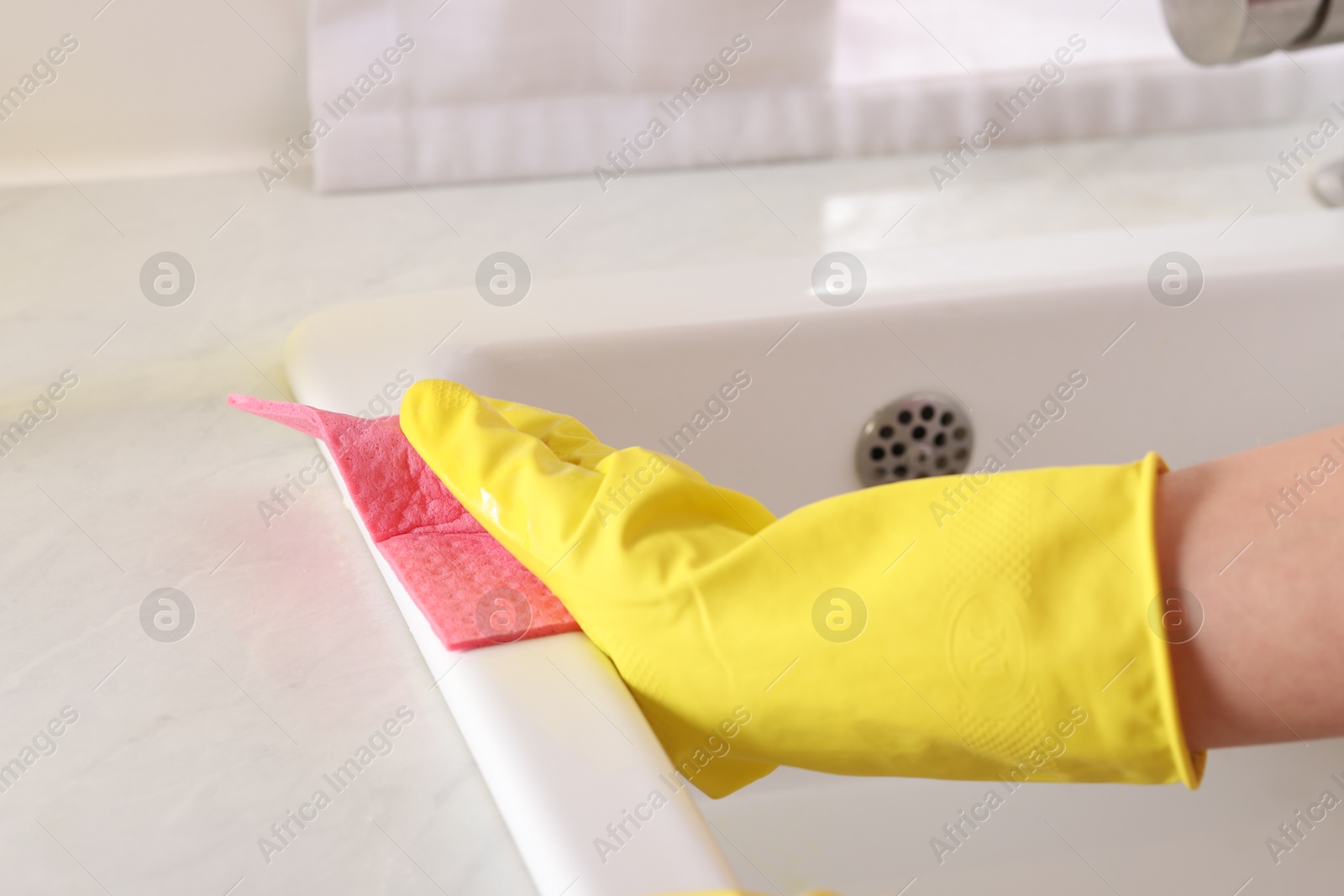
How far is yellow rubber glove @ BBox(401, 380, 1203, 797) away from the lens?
41cm

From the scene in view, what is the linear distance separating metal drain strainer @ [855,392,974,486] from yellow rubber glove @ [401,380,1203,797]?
0.27 m

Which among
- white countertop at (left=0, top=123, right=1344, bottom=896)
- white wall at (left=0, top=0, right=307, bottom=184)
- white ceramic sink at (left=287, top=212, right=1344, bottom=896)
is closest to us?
white countertop at (left=0, top=123, right=1344, bottom=896)

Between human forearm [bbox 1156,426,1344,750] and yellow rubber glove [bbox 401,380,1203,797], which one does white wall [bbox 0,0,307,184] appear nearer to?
yellow rubber glove [bbox 401,380,1203,797]

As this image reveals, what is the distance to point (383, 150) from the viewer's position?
0.83 m

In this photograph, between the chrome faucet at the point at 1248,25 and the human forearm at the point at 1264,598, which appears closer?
the human forearm at the point at 1264,598

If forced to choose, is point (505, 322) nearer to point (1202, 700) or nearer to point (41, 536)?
point (41, 536)

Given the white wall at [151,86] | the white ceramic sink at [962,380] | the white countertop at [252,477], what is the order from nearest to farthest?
1. the white countertop at [252,477]
2. the white ceramic sink at [962,380]
3. the white wall at [151,86]

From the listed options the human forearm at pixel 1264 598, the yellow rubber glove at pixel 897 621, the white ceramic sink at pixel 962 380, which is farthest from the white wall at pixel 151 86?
the human forearm at pixel 1264 598

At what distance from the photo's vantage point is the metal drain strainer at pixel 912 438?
28.3 inches

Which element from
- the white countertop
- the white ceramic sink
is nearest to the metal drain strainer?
the white ceramic sink

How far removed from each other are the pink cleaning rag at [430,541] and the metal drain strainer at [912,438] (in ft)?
0.98

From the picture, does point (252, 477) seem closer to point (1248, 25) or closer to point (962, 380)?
point (962, 380)

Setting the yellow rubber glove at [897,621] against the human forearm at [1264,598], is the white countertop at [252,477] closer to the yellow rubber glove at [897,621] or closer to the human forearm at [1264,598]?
the yellow rubber glove at [897,621]

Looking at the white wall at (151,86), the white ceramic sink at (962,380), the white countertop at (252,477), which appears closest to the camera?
the white countertop at (252,477)
